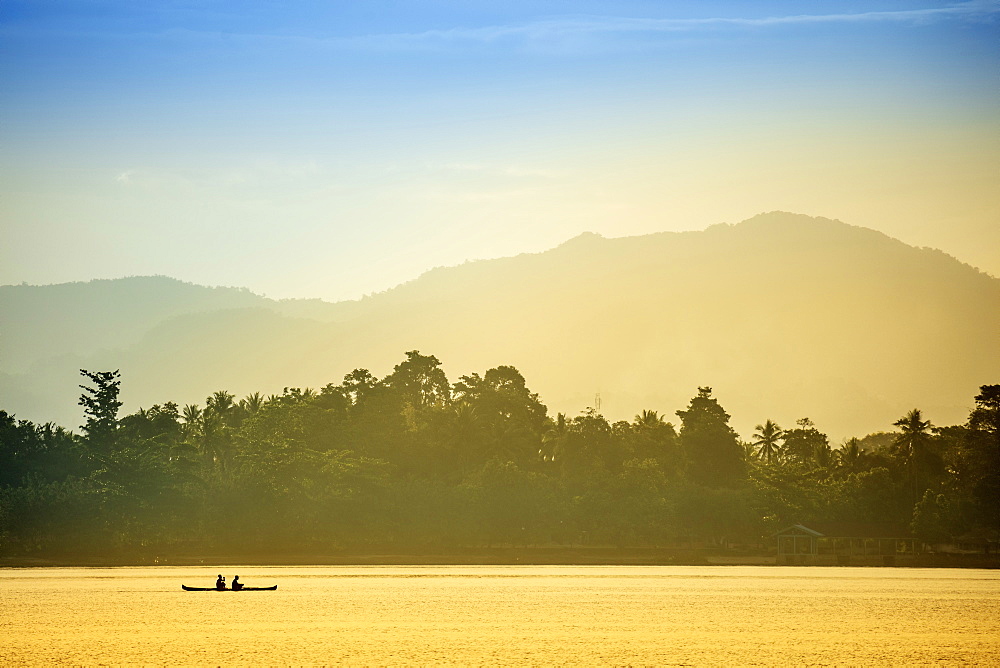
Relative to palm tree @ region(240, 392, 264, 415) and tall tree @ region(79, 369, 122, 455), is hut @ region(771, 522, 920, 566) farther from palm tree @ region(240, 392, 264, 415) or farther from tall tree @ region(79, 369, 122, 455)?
tall tree @ region(79, 369, 122, 455)

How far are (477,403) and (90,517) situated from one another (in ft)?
146

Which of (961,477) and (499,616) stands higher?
(961,477)

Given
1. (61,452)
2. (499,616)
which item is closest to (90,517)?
(61,452)

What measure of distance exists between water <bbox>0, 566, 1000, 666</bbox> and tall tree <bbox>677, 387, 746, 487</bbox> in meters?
53.1

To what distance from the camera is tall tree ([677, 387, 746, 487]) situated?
12719 cm

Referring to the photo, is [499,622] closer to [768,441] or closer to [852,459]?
[852,459]

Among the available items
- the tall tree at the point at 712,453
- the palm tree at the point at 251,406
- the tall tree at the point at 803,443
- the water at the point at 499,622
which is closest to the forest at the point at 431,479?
the tall tree at the point at 712,453

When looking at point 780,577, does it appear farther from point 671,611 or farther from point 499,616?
point 499,616

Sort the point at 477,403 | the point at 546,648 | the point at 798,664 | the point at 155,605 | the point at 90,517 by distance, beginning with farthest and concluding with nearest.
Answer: the point at 477,403, the point at 90,517, the point at 155,605, the point at 546,648, the point at 798,664

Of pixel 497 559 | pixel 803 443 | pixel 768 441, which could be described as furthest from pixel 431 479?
pixel 768 441

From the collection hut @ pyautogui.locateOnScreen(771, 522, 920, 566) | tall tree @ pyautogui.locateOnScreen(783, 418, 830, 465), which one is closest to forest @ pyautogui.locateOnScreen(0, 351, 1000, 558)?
hut @ pyautogui.locateOnScreen(771, 522, 920, 566)

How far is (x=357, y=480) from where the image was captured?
10838 centimetres

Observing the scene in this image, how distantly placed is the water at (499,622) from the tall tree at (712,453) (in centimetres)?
5315

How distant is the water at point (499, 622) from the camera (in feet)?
110
